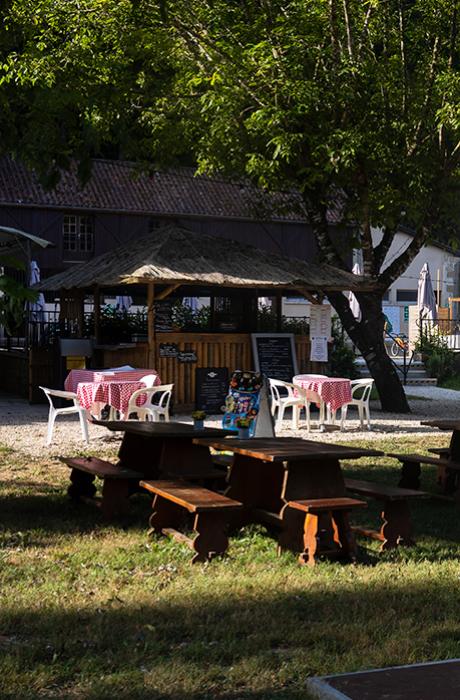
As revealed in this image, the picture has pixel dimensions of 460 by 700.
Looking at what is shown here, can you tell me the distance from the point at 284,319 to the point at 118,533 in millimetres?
12018

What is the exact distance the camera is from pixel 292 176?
603 inches

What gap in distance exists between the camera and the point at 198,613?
4.96 metres

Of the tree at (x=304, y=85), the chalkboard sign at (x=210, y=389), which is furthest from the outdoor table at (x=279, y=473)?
the chalkboard sign at (x=210, y=389)

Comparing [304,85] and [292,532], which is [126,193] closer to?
[304,85]

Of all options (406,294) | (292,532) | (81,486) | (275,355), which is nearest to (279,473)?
(292,532)

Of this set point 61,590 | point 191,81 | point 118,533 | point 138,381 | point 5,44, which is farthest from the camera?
point 191,81

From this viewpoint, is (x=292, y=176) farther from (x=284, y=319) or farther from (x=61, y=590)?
(x=61, y=590)

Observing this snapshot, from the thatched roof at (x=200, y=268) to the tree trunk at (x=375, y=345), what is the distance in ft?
1.53

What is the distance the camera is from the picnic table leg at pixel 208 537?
6070 mm

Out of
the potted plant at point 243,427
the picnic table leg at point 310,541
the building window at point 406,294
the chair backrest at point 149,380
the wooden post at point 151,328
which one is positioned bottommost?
the picnic table leg at point 310,541

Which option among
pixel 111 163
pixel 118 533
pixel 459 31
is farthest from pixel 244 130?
pixel 111 163

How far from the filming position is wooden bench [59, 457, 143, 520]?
24.0ft

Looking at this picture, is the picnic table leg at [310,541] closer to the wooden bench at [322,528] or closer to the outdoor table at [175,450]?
the wooden bench at [322,528]

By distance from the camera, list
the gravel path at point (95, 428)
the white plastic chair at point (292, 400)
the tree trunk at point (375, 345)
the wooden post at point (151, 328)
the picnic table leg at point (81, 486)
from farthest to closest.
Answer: the tree trunk at point (375, 345), the wooden post at point (151, 328), the white plastic chair at point (292, 400), the gravel path at point (95, 428), the picnic table leg at point (81, 486)
